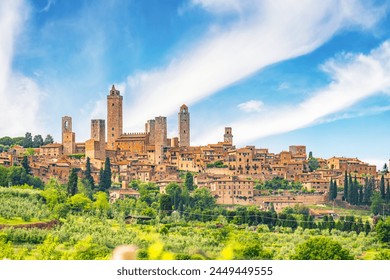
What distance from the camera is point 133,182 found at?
16.6 meters

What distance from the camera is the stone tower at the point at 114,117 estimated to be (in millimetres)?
15507

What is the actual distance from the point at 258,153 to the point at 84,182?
4.81 meters

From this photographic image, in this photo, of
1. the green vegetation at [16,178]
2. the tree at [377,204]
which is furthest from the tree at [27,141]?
the tree at [377,204]

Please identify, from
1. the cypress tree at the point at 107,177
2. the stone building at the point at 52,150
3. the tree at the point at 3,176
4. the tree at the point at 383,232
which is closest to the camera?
the tree at the point at 383,232

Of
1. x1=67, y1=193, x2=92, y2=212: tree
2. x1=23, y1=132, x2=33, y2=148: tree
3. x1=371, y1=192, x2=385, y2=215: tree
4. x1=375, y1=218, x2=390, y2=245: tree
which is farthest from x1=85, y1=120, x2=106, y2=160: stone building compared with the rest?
x1=375, y1=218, x2=390, y2=245: tree

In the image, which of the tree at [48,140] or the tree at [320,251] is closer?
the tree at [320,251]

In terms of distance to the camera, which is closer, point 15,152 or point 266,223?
point 266,223

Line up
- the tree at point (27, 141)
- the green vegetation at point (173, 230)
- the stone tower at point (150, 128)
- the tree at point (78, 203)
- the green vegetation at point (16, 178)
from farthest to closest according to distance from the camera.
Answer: the tree at point (27, 141) → the stone tower at point (150, 128) → the green vegetation at point (16, 178) → the tree at point (78, 203) → the green vegetation at point (173, 230)

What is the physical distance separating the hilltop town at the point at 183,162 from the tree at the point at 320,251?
22.8 feet

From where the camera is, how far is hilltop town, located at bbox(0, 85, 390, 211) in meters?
16.1

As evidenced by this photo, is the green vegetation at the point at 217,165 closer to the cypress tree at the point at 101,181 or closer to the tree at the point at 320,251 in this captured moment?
the cypress tree at the point at 101,181

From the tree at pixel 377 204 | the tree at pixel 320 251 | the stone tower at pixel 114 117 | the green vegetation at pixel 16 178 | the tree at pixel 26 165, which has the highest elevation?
the stone tower at pixel 114 117
